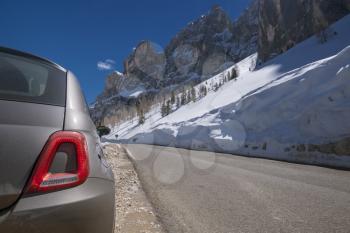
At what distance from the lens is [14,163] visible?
1.33m

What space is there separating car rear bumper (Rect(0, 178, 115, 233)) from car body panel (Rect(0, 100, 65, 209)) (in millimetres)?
83

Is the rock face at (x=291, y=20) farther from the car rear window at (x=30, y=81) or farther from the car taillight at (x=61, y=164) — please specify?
the car taillight at (x=61, y=164)

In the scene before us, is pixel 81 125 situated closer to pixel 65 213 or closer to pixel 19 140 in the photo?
pixel 19 140

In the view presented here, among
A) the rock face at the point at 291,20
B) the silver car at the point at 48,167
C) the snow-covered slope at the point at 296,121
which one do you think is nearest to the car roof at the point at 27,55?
the silver car at the point at 48,167

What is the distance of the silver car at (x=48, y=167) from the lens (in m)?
1.29

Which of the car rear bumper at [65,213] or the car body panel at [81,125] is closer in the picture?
the car rear bumper at [65,213]

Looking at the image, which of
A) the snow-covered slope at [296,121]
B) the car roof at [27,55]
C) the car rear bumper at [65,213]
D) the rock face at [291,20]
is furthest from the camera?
the rock face at [291,20]

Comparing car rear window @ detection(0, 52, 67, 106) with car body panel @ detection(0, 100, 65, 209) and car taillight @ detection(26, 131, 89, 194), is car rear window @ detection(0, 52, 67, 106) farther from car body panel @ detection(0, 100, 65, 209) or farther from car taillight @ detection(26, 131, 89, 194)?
car taillight @ detection(26, 131, 89, 194)

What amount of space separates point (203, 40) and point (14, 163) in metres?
179

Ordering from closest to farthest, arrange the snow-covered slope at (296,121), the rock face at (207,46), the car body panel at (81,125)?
the car body panel at (81,125), the snow-covered slope at (296,121), the rock face at (207,46)

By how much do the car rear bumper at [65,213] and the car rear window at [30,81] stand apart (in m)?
0.57

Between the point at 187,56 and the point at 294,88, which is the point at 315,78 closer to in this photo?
the point at 294,88

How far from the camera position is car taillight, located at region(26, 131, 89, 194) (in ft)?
4.45

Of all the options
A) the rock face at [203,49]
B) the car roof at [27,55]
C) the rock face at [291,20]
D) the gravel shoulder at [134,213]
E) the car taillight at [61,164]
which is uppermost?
the rock face at [203,49]
